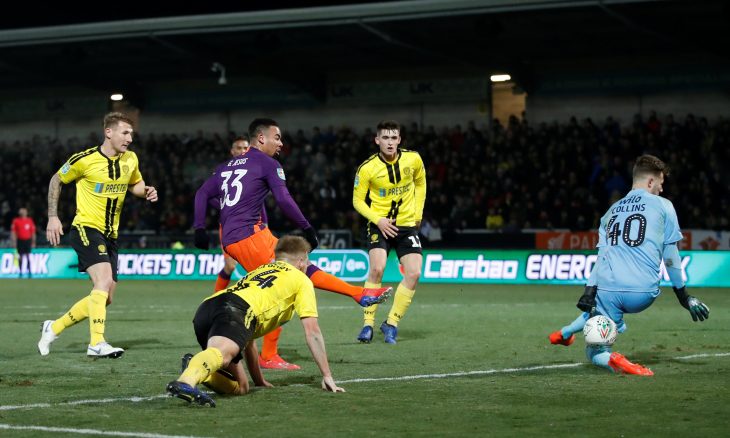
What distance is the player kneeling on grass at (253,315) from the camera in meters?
7.49

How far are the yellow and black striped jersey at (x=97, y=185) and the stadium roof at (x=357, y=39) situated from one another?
18.2m

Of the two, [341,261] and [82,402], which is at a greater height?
[82,402]

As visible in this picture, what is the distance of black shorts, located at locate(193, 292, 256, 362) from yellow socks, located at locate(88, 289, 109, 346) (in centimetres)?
320

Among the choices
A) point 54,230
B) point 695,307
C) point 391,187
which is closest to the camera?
point 695,307

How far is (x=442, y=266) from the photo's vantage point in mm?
26453

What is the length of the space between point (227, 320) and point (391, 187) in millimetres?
5247

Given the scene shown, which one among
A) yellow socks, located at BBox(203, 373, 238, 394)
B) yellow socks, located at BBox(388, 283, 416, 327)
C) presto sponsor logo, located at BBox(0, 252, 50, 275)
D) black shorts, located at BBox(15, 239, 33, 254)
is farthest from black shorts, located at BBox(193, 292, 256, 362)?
presto sponsor logo, located at BBox(0, 252, 50, 275)

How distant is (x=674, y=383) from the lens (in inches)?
336

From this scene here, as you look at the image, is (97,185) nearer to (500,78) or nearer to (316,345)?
(316,345)

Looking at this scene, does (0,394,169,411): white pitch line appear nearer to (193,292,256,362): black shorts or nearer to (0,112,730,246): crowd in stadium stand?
(193,292,256,362): black shorts

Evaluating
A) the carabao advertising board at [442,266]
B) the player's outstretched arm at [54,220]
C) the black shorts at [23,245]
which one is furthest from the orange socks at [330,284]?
the black shorts at [23,245]

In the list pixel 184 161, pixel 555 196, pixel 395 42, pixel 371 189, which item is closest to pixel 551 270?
pixel 555 196

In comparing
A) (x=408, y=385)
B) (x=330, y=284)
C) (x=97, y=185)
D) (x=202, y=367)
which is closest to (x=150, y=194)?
(x=97, y=185)

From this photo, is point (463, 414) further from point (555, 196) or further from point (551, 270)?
point (555, 196)
